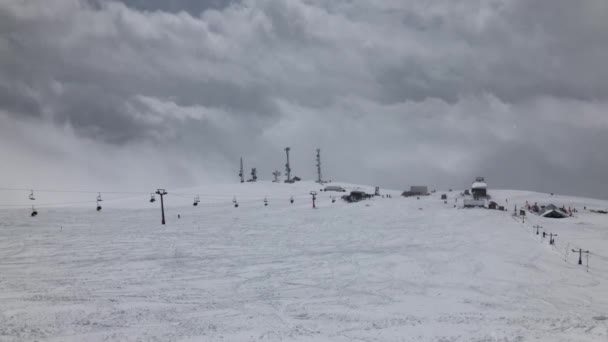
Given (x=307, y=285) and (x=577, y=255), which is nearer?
(x=307, y=285)

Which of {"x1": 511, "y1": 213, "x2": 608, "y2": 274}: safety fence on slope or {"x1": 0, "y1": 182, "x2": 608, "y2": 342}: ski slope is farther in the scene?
{"x1": 511, "y1": 213, "x2": 608, "y2": 274}: safety fence on slope

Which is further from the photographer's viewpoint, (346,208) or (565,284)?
(346,208)

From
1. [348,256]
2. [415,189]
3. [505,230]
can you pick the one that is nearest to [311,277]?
[348,256]

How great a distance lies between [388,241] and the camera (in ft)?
101

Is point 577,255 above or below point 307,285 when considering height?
below

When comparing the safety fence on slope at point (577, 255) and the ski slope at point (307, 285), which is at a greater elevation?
the ski slope at point (307, 285)

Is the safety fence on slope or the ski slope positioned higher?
the ski slope

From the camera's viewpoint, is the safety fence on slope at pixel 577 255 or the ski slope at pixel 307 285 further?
the safety fence on slope at pixel 577 255

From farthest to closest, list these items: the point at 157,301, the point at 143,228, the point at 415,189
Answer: the point at 415,189
the point at 143,228
the point at 157,301

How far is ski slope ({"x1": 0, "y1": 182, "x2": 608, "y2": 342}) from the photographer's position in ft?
41.3

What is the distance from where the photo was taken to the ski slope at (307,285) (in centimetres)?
1259

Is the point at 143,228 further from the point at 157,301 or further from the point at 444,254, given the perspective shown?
the point at 444,254

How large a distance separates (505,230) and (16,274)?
127ft

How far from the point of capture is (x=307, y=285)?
59.3 ft
